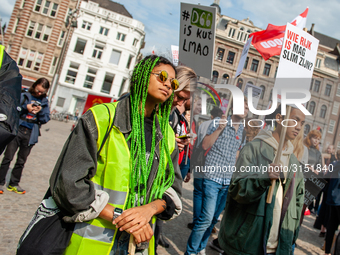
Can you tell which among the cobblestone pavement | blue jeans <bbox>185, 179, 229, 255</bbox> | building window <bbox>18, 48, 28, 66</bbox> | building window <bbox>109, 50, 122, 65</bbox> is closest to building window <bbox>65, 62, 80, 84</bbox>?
building window <bbox>109, 50, 122, 65</bbox>

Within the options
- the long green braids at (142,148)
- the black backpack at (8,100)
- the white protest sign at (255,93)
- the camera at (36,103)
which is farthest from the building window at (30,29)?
the white protest sign at (255,93)

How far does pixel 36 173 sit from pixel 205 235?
13.7 feet

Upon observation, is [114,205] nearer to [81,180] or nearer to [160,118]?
[81,180]

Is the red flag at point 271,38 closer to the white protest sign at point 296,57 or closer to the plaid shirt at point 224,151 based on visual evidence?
the white protest sign at point 296,57

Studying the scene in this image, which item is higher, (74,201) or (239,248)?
(74,201)

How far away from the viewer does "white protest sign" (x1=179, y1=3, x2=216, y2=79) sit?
3.50 m

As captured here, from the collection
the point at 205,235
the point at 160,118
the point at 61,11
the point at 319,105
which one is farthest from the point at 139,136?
the point at 61,11

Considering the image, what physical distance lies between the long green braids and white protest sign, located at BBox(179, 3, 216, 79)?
1530 millimetres

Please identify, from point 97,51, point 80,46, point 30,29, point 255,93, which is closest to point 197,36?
point 255,93

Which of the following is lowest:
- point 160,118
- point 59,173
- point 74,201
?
point 74,201

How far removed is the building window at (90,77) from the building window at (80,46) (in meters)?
2.30

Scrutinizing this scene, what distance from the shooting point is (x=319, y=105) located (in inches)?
80.6

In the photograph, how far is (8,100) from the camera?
1.84m

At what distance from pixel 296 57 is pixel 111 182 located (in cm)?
187
